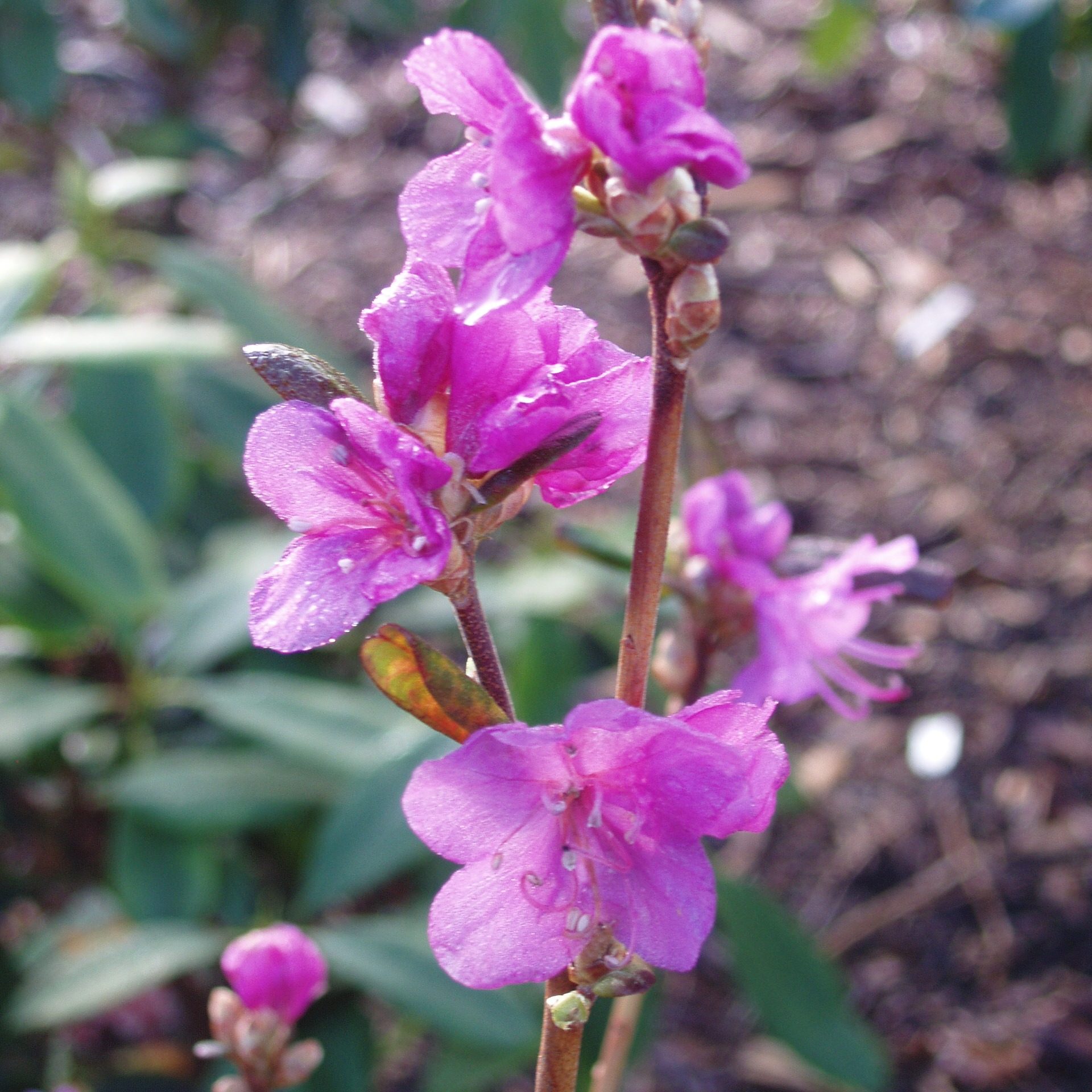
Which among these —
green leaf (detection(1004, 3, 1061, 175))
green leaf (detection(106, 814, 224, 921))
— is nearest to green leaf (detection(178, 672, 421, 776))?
green leaf (detection(106, 814, 224, 921))

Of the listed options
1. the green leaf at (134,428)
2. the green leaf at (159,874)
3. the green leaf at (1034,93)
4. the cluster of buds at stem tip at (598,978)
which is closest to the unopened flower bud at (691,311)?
the cluster of buds at stem tip at (598,978)

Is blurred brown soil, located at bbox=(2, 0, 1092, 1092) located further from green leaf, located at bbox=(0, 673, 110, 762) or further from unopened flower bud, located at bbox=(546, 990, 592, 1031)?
green leaf, located at bbox=(0, 673, 110, 762)

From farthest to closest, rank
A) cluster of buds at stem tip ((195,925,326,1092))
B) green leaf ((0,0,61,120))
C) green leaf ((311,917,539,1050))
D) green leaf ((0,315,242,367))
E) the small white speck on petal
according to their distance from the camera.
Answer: green leaf ((0,0,61,120))
the small white speck on petal
green leaf ((0,315,242,367))
green leaf ((311,917,539,1050))
cluster of buds at stem tip ((195,925,326,1092))

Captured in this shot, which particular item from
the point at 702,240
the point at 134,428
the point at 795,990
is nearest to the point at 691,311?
the point at 702,240

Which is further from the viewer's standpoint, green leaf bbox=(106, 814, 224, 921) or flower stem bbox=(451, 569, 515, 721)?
green leaf bbox=(106, 814, 224, 921)

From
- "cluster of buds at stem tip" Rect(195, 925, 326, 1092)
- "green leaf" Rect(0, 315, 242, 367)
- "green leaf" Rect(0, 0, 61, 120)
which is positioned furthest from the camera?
"green leaf" Rect(0, 0, 61, 120)

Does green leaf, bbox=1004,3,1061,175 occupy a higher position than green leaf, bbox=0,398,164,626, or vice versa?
green leaf, bbox=1004,3,1061,175

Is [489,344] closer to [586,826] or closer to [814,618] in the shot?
[586,826]

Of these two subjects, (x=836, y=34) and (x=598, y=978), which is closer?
(x=598, y=978)
